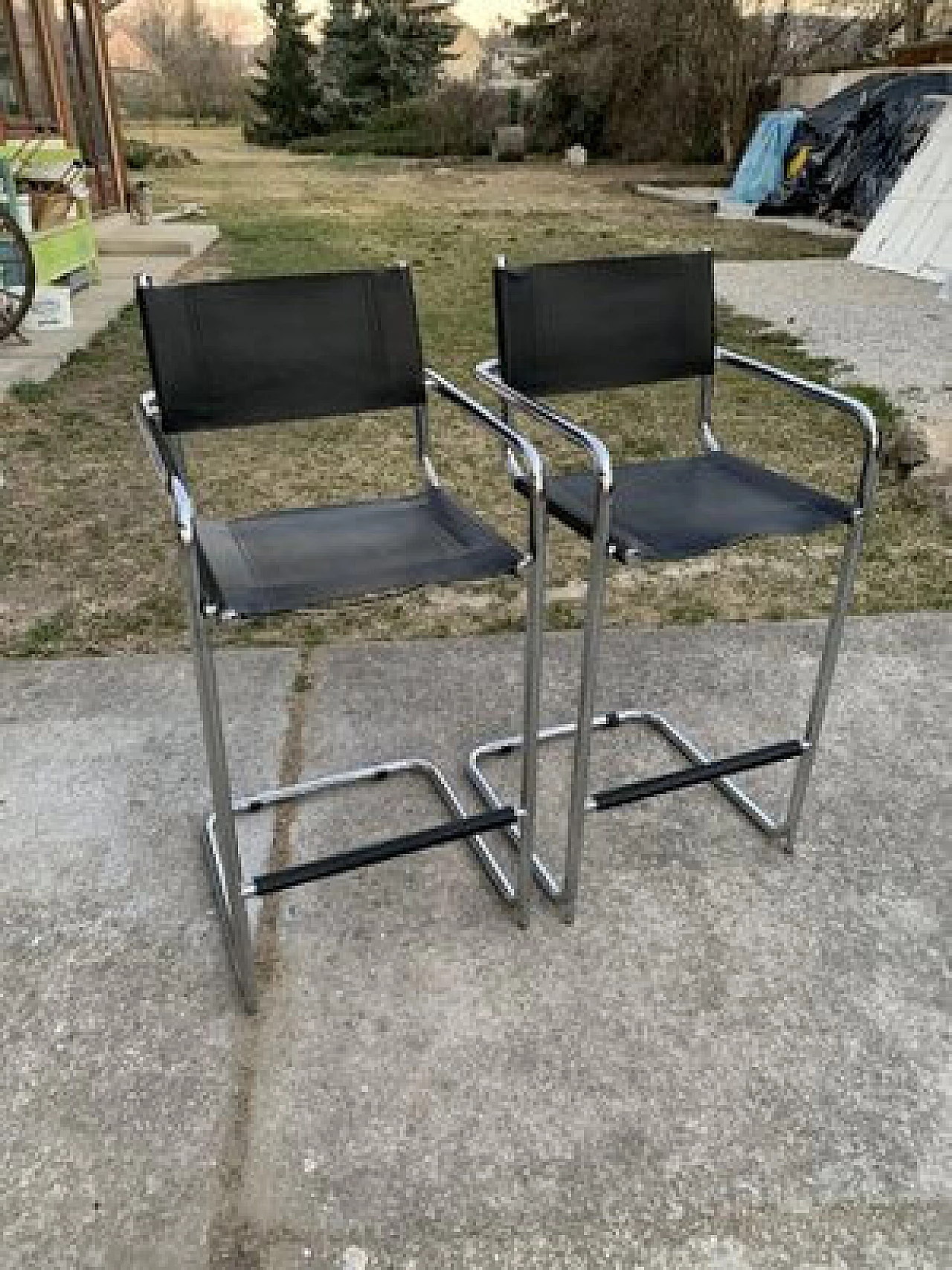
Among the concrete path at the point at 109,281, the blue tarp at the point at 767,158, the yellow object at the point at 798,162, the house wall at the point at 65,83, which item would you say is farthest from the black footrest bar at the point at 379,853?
the blue tarp at the point at 767,158

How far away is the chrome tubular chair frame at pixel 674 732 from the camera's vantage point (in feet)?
4.43

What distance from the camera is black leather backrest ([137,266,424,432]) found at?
1513 millimetres

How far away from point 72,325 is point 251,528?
4.49m

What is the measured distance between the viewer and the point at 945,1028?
1393 millimetres

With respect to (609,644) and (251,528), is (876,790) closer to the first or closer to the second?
(609,644)

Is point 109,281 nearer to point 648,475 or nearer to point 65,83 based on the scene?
point 65,83

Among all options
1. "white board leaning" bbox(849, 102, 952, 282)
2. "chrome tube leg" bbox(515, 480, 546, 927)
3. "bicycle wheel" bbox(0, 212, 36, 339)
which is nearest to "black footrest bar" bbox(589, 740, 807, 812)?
"chrome tube leg" bbox(515, 480, 546, 927)

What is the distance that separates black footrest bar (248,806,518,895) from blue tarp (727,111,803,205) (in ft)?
35.0

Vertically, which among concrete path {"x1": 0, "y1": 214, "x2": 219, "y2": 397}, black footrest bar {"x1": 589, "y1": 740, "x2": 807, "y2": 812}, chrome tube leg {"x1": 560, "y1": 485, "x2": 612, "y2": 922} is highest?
chrome tube leg {"x1": 560, "y1": 485, "x2": 612, "y2": 922}

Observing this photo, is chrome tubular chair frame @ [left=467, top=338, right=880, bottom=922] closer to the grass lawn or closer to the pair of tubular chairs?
the pair of tubular chairs

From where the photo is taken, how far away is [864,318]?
225 inches

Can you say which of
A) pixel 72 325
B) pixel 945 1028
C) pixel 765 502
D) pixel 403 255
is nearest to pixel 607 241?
pixel 403 255

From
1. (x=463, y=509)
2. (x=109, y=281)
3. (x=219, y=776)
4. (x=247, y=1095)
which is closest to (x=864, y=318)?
(x=109, y=281)

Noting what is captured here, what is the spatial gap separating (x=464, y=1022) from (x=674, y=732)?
0.78 meters
